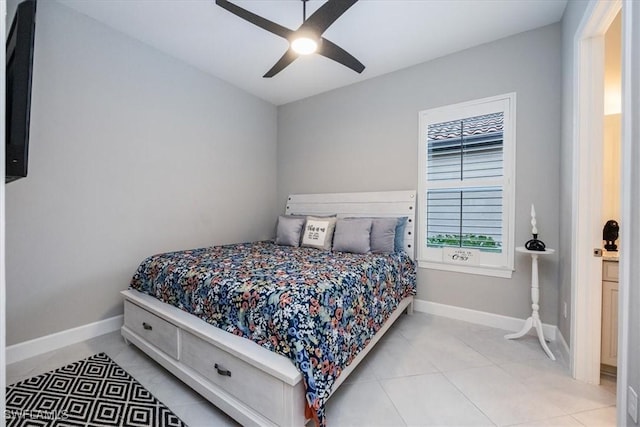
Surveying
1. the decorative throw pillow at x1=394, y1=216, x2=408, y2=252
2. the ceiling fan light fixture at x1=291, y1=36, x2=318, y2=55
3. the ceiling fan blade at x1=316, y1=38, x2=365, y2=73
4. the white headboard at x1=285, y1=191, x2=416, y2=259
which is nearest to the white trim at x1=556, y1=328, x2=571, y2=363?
the white headboard at x1=285, y1=191, x2=416, y2=259

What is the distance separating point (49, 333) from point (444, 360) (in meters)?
3.07

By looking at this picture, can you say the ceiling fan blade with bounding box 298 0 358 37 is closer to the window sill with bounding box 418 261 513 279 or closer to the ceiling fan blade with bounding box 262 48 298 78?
the ceiling fan blade with bounding box 262 48 298 78

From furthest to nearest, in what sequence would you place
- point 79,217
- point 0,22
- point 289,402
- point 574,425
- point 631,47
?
point 79,217, point 574,425, point 289,402, point 631,47, point 0,22

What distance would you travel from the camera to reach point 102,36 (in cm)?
242

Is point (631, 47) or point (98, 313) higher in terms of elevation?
point (631, 47)

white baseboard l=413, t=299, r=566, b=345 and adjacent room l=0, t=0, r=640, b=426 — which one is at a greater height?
adjacent room l=0, t=0, r=640, b=426

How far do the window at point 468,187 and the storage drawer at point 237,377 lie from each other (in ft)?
7.19

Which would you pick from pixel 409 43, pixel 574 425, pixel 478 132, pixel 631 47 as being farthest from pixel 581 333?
pixel 409 43

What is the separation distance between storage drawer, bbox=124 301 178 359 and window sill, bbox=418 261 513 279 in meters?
2.40

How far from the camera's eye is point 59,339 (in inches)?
87.9

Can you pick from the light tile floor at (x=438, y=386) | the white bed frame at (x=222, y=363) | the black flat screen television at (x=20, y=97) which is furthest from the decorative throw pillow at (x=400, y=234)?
the black flat screen television at (x=20, y=97)

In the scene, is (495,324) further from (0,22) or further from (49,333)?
(49,333)

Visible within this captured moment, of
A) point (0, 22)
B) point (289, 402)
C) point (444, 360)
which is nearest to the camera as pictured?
point (0, 22)

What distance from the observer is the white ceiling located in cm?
219
